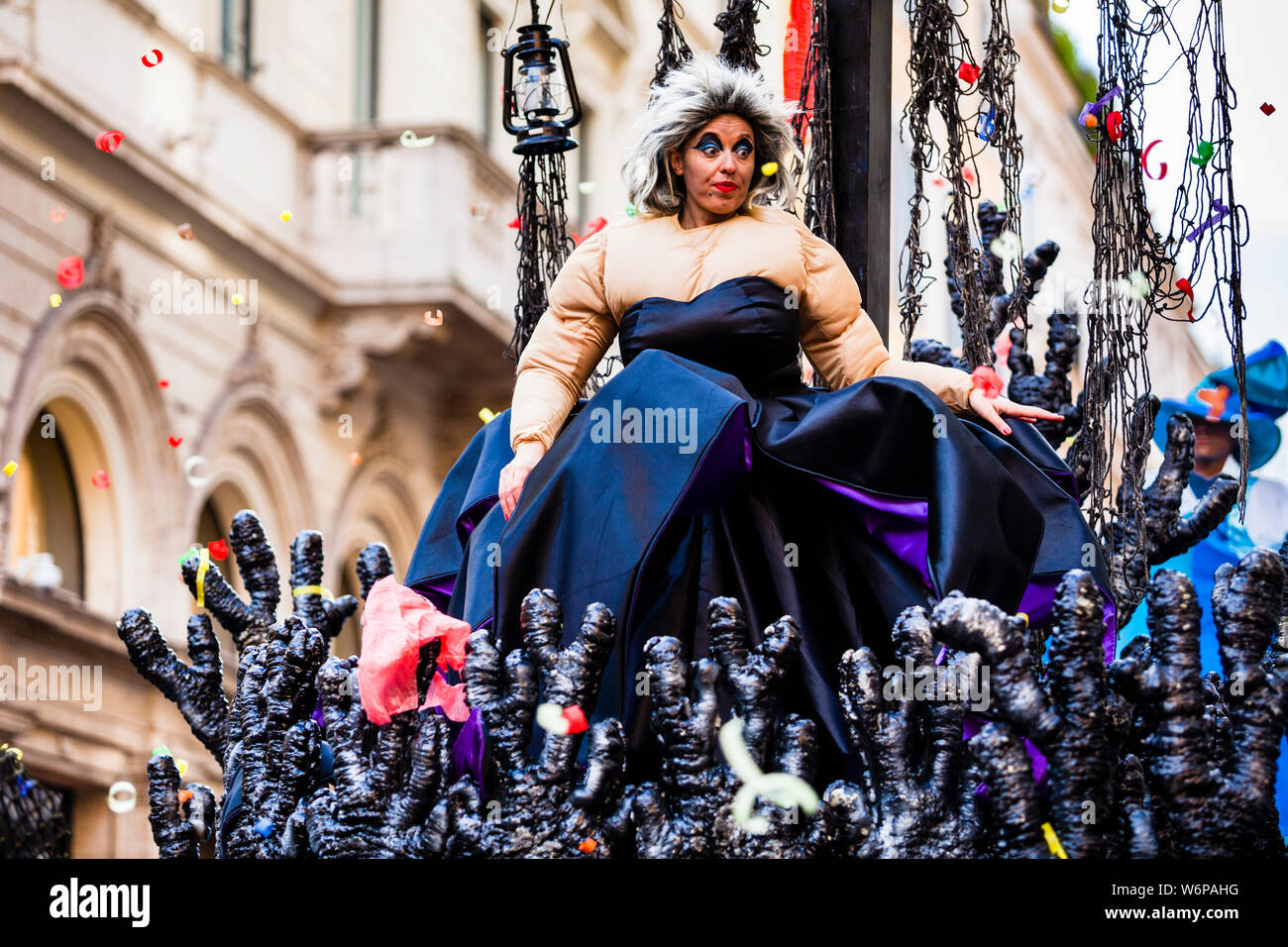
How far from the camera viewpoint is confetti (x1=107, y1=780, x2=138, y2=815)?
8.99 meters

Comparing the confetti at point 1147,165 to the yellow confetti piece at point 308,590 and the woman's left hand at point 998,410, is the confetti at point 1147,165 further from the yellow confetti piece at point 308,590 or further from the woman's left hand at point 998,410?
the yellow confetti piece at point 308,590

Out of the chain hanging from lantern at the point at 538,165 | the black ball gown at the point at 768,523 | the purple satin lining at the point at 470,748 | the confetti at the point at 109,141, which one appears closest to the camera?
the purple satin lining at the point at 470,748

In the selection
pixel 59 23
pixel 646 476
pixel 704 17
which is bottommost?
pixel 646 476

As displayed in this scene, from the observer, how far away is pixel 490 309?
1230 cm

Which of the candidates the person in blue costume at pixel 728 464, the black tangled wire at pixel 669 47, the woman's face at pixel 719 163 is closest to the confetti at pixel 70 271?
the black tangled wire at pixel 669 47

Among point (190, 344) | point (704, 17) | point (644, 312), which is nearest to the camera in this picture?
point (644, 312)

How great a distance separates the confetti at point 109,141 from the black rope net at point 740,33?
4.61 metres

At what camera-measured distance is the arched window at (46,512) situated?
30.5ft

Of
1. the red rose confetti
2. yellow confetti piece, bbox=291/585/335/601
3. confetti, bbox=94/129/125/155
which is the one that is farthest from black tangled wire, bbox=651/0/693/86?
confetti, bbox=94/129/125/155

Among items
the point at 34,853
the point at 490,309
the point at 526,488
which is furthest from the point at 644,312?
the point at 490,309

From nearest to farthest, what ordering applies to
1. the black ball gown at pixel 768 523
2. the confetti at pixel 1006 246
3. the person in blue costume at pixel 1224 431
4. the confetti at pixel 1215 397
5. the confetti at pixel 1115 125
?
the black ball gown at pixel 768 523, the confetti at pixel 1115 125, the confetti at pixel 1006 246, the person in blue costume at pixel 1224 431, the confetti at pixel 1215 397

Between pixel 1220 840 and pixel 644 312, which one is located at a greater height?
pixel 644 312
